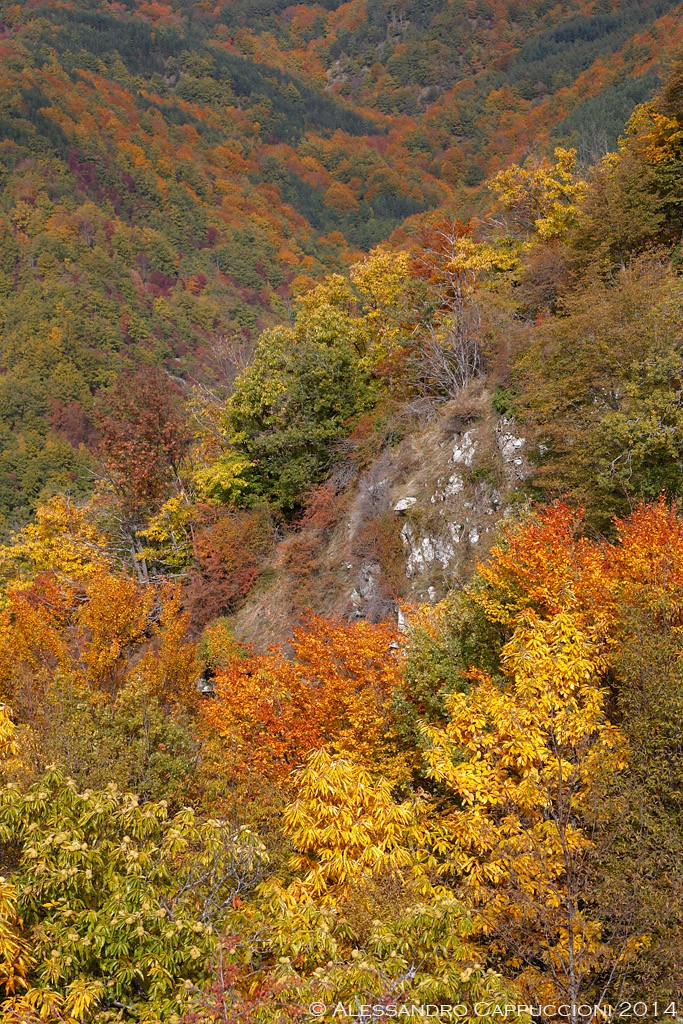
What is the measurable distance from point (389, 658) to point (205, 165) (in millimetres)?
151133

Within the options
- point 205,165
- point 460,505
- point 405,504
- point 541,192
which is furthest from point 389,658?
point 205,165

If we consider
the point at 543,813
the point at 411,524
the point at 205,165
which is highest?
the point at 205,165

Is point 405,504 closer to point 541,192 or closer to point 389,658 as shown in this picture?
point 389,658

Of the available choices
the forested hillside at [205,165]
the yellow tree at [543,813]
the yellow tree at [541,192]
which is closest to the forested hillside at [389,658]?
the yellow tree at [543,813]

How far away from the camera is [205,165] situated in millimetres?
144250

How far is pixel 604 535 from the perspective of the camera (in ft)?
55.8

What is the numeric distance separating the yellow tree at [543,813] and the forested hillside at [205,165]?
121 ft

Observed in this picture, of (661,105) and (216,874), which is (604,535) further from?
(661,105)

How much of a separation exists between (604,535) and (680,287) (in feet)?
25.2

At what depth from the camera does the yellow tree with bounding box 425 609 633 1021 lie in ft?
27.5

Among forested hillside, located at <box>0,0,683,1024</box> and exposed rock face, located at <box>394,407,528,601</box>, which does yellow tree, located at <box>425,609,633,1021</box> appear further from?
exposed rock face, located at <box>394,407,528,601</box>

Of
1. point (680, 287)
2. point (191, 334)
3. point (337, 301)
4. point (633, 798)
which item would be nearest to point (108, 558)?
point (337, 301)

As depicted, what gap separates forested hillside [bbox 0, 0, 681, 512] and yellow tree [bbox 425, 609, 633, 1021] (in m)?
37.0

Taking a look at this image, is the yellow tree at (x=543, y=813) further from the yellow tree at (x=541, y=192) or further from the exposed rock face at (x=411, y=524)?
the yellow tree at (x=541, y=192)
